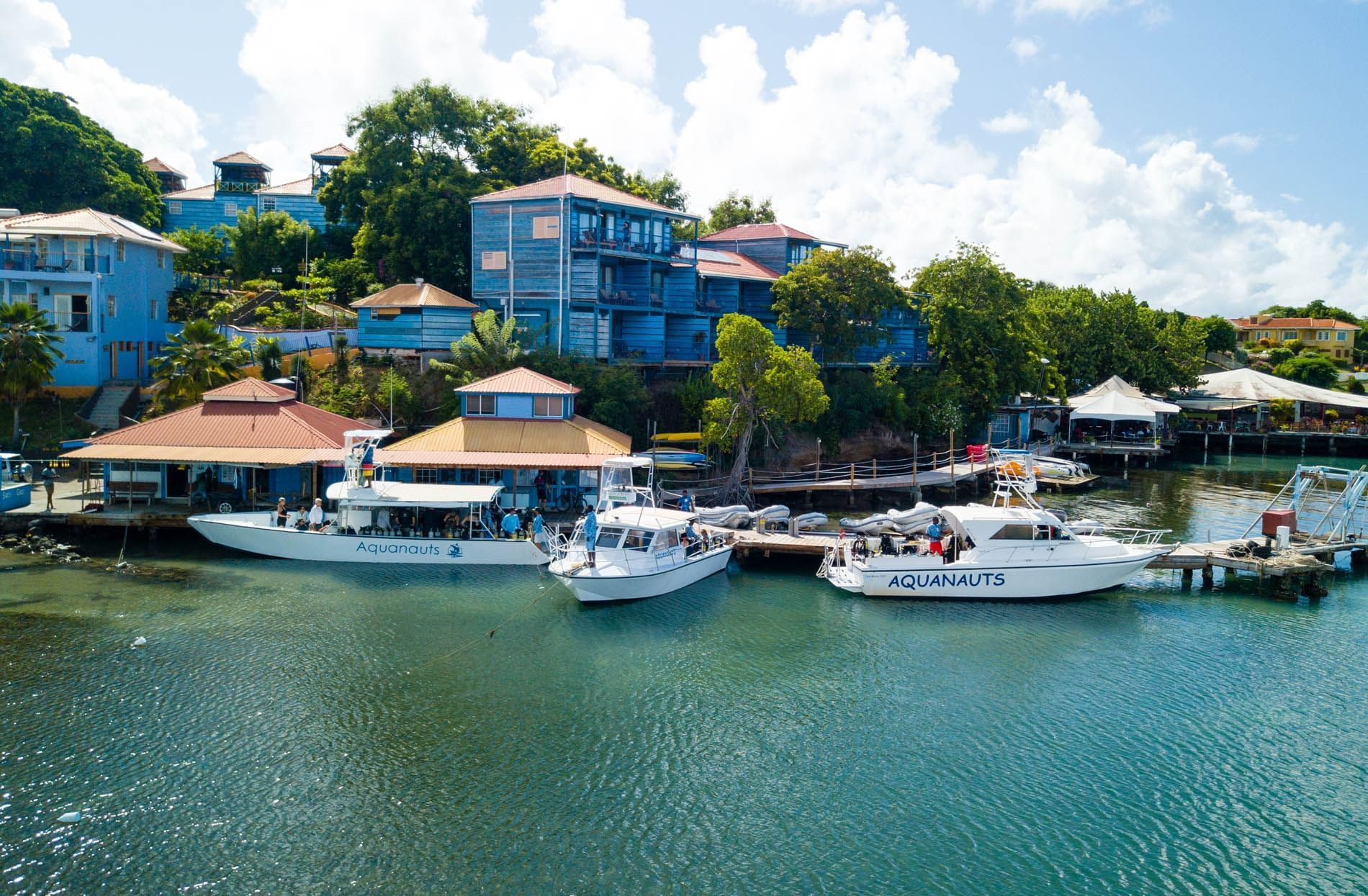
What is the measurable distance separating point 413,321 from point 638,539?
24436mm

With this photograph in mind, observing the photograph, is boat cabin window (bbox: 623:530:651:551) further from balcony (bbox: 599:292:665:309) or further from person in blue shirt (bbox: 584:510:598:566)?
balcony (bbox: 599:292:665:309)

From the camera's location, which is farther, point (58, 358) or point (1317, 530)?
point (58, 358)

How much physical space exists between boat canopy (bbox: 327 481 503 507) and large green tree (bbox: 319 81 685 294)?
959 inches

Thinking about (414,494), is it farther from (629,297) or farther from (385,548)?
(629,297)

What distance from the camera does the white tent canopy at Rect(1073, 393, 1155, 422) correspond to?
6931 centimetres

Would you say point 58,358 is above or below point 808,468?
above

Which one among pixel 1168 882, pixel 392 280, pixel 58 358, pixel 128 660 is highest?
pixel 392 280

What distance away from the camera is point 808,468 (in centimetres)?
5184

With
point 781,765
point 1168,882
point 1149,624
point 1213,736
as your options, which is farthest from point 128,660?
point 1149,624

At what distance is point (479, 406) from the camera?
143 ft

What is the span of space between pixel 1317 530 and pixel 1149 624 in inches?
545

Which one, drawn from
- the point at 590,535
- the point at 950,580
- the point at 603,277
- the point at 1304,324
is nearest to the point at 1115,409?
the point at 603,277

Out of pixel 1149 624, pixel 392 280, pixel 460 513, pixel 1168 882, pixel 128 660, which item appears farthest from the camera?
pixel 392 280

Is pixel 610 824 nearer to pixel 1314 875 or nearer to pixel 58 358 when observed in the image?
pixel 1314 875
